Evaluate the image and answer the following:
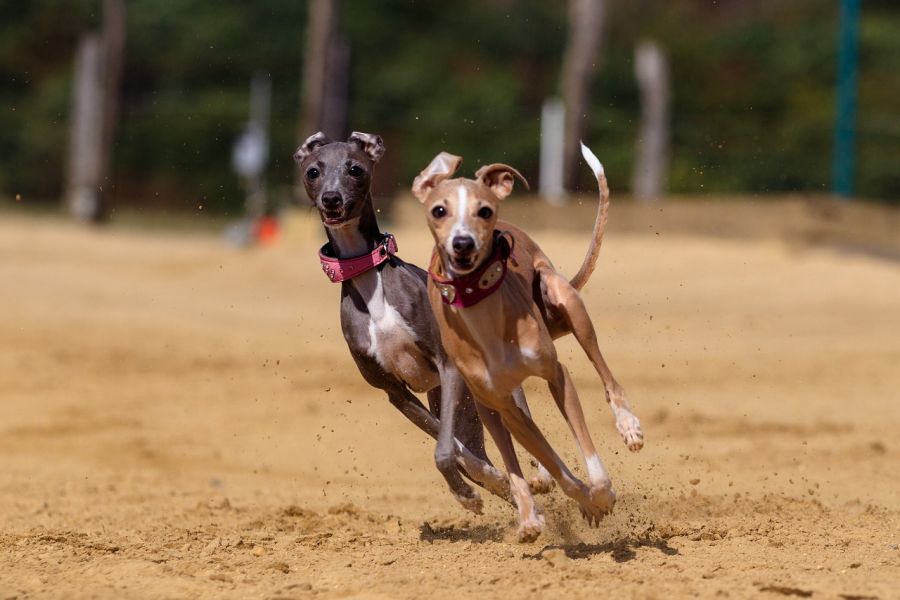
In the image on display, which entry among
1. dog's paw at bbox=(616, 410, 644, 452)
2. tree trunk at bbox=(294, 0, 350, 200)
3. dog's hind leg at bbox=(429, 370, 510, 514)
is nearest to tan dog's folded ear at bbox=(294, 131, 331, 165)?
dog's hind leg at bbox=(429, 370, 510, 514)

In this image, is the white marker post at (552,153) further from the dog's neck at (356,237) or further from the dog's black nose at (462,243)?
the dog's black nose at (462,243)

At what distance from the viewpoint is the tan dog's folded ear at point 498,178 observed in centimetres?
521

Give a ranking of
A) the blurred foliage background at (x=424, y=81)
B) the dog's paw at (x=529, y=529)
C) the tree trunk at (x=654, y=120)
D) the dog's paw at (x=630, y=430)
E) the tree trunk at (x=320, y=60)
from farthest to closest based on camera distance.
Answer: the blurred foliage background at (x=424, y=81), the tree trunk at (x=320, y=60), the tree trunk at (x=654, y=120), the dog's paw at (x=529, y=529), the dog's paw at (x=630, y=430)

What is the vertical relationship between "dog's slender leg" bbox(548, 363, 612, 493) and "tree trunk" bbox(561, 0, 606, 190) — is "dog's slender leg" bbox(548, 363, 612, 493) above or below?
below

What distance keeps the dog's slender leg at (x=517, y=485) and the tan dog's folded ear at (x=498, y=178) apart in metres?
0.82

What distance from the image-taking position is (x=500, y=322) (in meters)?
5.20

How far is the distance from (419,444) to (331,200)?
3293mm

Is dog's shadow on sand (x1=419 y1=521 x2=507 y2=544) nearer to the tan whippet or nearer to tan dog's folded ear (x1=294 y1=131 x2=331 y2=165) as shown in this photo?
the tan whippet

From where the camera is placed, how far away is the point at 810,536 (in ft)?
18.5

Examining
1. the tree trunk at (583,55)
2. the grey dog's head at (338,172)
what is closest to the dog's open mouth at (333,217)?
the grey dog's head at (338,172)

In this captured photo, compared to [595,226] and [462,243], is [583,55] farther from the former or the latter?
[462,243]

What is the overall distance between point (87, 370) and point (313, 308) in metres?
3.84

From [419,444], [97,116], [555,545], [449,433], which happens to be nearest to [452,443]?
[449,433]

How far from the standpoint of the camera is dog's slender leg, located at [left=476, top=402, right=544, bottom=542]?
543 cm
